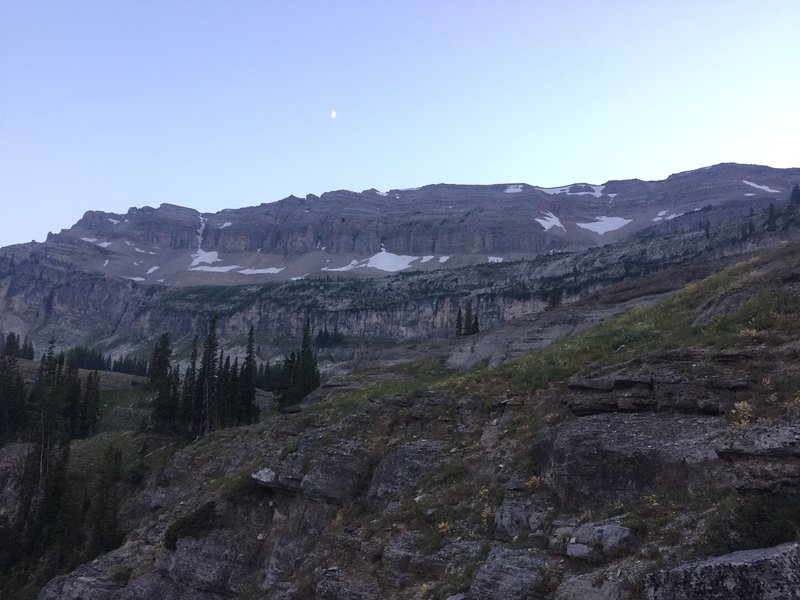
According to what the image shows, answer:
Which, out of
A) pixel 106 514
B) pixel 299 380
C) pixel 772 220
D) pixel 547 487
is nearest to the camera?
pixel 547 487

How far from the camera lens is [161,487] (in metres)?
41.1

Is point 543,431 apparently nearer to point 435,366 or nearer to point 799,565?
Result: point 799,565

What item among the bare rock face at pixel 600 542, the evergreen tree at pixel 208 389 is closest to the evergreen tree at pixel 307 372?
the evergreen tree at pixel 208 389

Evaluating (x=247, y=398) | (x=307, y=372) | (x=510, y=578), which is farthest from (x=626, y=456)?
(x=307, y=372)

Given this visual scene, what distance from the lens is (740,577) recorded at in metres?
8.59

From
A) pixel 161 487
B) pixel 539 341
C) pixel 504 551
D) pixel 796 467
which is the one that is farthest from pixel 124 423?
pixel 796 467

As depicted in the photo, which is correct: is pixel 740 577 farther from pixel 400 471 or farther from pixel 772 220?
pixel 772 220

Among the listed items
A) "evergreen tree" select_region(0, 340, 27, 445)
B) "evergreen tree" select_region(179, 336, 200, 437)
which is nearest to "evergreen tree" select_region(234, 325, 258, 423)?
"evergreen tree" select_region(179, 336, 200, 437)

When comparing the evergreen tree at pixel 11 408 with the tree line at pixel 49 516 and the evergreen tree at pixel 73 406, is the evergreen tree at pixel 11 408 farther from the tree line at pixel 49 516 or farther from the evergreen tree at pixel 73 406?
the evergreen tree at pixel 73 406

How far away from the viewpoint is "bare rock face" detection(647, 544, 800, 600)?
27.3 ft

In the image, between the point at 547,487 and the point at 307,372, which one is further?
the point at 307,372

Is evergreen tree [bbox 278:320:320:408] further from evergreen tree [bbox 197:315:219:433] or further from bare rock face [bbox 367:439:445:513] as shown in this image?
bare rock face [bbox 367:439:445:513]

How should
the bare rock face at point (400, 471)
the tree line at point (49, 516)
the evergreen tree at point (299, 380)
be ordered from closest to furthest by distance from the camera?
the bare rock face at point (400, 471) → the tree line at point (49, 516) → the evergreen tree at point (299, 380)

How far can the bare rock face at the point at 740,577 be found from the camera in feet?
27.3
